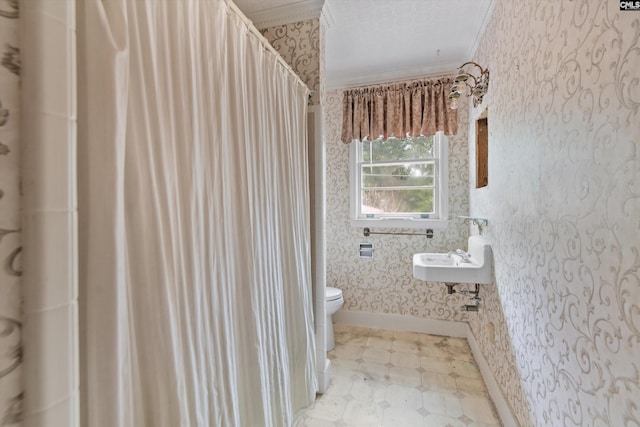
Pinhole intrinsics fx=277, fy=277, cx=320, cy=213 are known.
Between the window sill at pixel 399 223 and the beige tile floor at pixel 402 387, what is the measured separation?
1.02 meters

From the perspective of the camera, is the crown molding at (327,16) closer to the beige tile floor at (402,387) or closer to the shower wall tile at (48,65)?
the shower wall tile at (48,65)

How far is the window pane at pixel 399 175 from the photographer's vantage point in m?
2.65

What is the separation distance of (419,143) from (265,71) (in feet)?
6.08

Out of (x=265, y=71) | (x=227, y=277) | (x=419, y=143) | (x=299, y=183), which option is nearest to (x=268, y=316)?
(x=227, y=277)

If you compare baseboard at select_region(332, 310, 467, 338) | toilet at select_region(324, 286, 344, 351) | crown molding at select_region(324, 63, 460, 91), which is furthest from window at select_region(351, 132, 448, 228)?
baseboard at select_region(332, 310, 467, 338)

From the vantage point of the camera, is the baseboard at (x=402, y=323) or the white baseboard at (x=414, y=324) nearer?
the white baseboard at (x=414, y=324)

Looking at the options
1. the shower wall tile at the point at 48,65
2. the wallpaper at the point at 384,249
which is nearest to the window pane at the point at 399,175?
the wallpaper at the point at 384,249

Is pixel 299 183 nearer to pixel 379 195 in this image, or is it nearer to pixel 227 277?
pixel 227 277

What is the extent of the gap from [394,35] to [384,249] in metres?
1.79

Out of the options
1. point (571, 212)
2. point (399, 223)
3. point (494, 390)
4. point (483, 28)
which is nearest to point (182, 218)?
A: point (571, 212)

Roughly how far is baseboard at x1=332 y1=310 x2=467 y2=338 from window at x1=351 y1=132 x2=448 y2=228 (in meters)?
0.89

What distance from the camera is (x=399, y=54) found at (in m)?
2.30

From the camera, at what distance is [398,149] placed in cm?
273

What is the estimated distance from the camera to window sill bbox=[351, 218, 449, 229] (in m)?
2.54
